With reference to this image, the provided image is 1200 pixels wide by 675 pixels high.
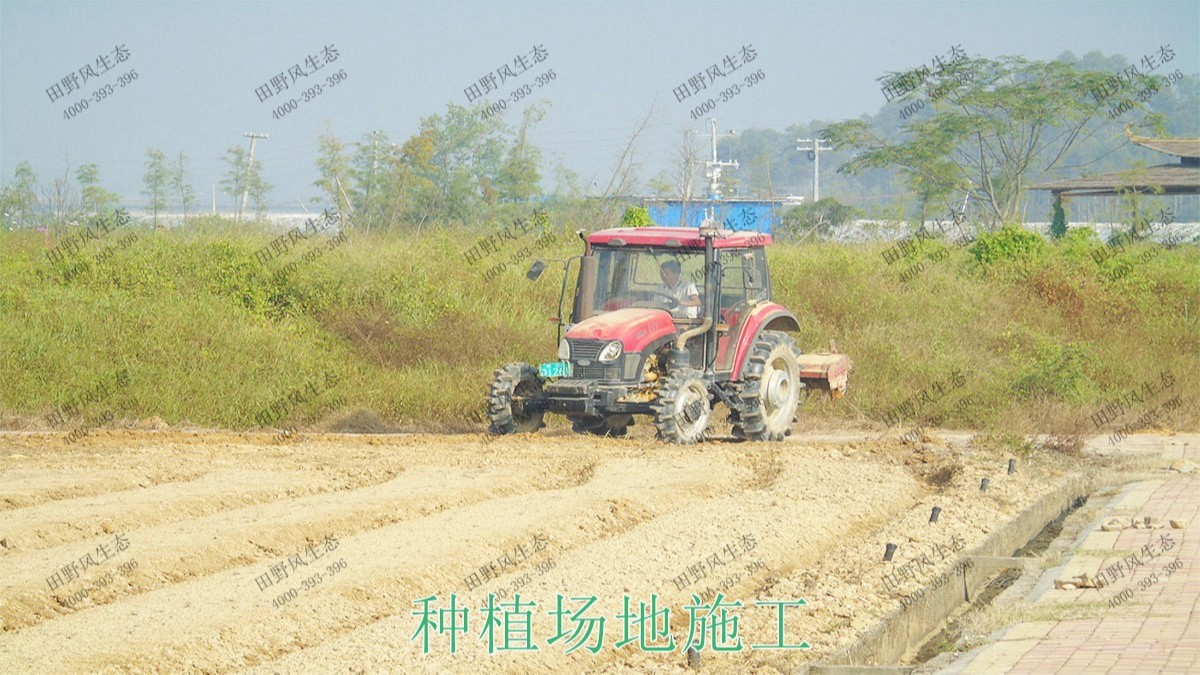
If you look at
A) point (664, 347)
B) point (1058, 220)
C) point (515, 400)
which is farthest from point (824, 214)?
point (515, 400)

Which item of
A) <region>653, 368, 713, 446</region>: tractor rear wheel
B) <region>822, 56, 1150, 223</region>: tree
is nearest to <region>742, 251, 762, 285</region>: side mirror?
<region>653, 368, 713, 446</region>: tractor rear wheel

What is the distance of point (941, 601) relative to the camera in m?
8.05

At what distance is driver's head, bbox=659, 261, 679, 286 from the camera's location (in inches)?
520

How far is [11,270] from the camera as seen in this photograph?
1881 cm

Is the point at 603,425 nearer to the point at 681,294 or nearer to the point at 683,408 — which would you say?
the point at 683,408

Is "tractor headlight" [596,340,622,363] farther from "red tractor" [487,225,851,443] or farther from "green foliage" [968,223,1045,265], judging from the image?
"green foliage" [968,223,1045,265]

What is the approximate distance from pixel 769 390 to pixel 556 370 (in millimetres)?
2349

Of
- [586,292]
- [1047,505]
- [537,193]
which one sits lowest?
[1047,505]

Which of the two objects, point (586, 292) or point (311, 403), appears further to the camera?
point (311, 403)

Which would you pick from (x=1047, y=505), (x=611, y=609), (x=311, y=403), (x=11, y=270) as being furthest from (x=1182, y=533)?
(x=11, y=270)

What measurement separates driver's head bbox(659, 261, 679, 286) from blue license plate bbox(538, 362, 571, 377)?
1.30 metres

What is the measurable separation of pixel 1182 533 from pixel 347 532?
5438 millimetres

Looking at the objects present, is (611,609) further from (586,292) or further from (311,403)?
(311,403)

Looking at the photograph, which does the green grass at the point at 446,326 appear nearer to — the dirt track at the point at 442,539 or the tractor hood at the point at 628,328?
the dirt track at the point at 442,539
